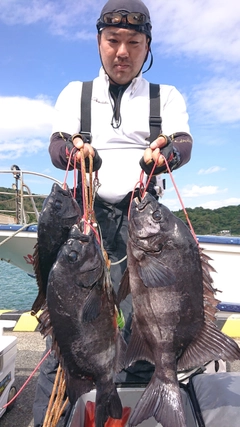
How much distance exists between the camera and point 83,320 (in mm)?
1945

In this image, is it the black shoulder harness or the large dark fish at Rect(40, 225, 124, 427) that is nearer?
the large dark fish at Rect(40, 225, 124, 427)

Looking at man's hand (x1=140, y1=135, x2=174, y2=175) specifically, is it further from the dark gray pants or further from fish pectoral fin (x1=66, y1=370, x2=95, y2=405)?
fish pectoral fin (x1=66, y1=370, x2=95, y2=405)

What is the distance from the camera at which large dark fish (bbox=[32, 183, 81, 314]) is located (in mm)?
2191

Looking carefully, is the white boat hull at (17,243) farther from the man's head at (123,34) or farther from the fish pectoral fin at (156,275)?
the fish pectoral fin at (156,275)

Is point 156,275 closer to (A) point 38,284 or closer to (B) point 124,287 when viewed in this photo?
(B) point 124,287

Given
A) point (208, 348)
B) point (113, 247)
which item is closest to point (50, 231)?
point (113, 247)

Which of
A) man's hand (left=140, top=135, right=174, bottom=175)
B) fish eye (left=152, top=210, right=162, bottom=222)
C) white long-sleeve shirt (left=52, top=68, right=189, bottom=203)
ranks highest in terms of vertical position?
white long-sleeve shirt (left=52, top=68, right=189, bottom=203)

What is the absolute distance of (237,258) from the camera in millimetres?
6988

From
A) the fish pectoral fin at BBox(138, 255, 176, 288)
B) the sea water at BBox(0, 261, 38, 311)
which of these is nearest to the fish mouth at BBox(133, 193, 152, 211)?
the fish pectoral fin at BBox(138, 255, 176, 288)

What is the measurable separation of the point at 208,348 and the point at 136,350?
386 millimetres

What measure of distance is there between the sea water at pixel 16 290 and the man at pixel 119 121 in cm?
839

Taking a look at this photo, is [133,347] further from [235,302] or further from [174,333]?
[235,302]

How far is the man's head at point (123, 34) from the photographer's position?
2.65 metres

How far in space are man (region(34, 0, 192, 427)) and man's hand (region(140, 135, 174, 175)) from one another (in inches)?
13.2
